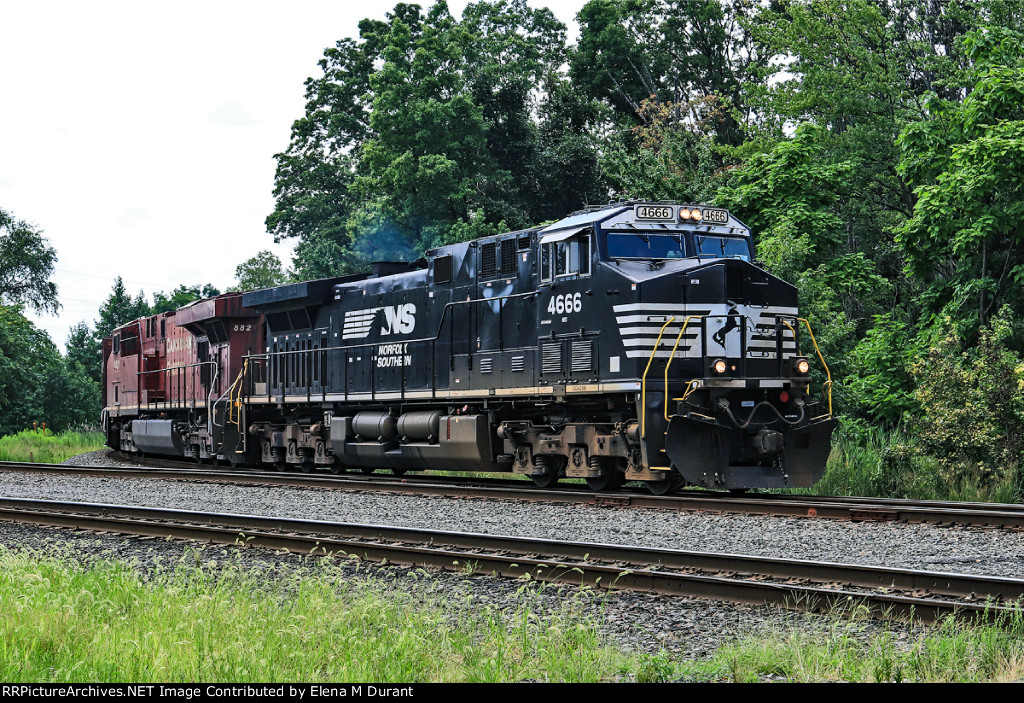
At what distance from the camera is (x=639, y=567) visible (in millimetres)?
8297

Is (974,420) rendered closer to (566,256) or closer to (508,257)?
(566,256)

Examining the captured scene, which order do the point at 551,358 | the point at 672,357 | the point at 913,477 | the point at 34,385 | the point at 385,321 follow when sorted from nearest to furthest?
the point at 672,357 → the point at 551,358 → the point at 913,477 → the point at 385,321 → the point at 34,385

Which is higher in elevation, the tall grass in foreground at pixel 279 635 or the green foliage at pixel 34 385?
the green foliage at pixel 34 385

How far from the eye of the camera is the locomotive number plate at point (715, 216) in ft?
48.0

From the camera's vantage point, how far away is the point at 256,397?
2147cm

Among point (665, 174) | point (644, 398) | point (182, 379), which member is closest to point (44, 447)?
point (182, 379)

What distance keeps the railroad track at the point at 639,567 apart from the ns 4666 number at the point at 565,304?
5021 millimetres

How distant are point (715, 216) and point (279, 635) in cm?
1027

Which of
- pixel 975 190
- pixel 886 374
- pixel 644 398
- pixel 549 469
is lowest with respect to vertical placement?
pixel 549 469

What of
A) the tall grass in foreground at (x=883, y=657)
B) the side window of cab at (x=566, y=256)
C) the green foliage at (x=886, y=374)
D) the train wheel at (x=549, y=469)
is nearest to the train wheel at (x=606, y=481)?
the train wheel at (x=549, y=469)

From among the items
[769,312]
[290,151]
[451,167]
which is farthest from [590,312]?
[290,151]

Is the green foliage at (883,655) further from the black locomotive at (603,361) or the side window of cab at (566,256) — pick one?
the side window of cab at (566,256)

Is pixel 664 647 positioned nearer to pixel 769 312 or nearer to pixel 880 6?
pixel 769 312

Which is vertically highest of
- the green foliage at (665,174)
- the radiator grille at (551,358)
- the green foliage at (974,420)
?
the green foliage at (665,174)
